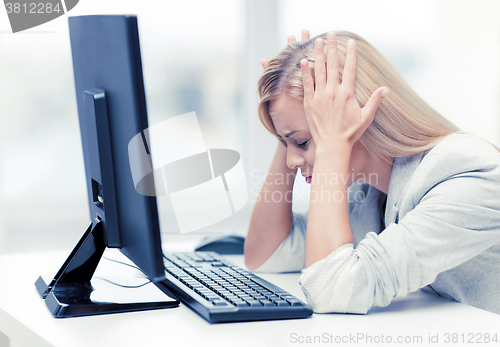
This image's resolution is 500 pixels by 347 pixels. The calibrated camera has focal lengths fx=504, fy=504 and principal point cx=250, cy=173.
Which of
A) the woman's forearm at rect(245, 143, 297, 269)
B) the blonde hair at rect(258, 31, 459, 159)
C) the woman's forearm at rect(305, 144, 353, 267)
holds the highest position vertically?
the blonde hair at rect(258, 31, 459, 159)

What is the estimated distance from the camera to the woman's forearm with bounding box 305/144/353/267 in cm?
82

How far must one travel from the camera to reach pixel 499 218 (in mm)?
810

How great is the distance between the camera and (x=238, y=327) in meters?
0.66

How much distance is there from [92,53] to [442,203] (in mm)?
597

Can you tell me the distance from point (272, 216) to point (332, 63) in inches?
15.6

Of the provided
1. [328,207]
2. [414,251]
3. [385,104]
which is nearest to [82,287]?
[328,207]

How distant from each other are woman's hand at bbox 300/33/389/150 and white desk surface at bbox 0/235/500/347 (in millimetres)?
303

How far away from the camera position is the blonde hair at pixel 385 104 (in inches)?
37.6

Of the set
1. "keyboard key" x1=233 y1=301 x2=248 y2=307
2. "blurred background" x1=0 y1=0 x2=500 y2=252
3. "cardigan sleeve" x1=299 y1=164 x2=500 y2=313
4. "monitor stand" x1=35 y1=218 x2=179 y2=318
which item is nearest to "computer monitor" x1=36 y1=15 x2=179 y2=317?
"monitor stand" x1=35 y1=218 x2=179 y2=318

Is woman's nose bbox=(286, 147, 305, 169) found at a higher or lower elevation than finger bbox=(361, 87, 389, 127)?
lower

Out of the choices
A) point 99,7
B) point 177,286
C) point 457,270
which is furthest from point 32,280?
point 99,7

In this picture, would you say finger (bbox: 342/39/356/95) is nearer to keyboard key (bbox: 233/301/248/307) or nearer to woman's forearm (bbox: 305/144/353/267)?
woman's forearm (bbox: 305/144/353/267)

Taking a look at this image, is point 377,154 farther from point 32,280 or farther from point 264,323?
point 32,280

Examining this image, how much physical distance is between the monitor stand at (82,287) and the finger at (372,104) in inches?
18.1
